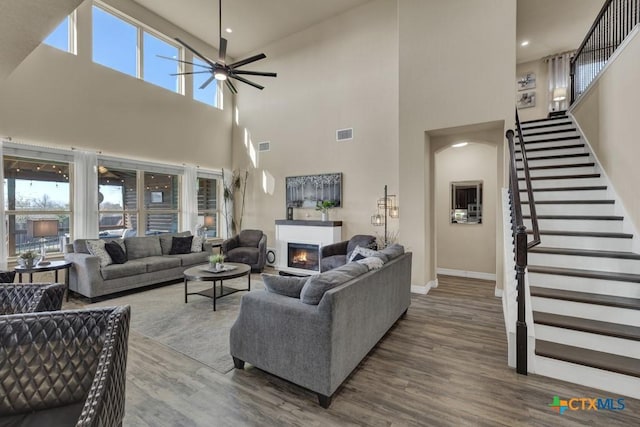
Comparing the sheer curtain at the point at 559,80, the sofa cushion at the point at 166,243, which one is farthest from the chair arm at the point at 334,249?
the sheer curtain at the point at 559,80

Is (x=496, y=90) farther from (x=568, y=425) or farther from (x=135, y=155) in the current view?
(x=135, y=155)

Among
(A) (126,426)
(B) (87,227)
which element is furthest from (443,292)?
(B) (87,227)

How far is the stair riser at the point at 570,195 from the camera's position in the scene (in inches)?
139

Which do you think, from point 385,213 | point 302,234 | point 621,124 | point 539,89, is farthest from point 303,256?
point 539,89

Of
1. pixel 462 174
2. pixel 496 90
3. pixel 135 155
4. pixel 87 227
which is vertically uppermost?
pixel 496 90

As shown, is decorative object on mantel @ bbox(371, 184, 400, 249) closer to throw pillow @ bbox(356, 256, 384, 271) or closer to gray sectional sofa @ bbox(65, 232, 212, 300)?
throw pillow @ bbox(356, 256, 384, 271)

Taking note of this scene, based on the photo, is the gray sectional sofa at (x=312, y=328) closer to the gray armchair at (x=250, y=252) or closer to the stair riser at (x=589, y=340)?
the stair riser at (x=589, y=340)

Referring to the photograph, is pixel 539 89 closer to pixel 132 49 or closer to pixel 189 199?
pixel 189 199

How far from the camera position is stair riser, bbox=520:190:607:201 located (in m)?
3.53

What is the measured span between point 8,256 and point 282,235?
4558 mm

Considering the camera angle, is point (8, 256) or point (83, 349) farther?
point (8, 256)

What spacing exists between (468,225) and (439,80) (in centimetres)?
298

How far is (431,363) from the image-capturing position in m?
2.51

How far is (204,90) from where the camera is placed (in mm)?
7273
